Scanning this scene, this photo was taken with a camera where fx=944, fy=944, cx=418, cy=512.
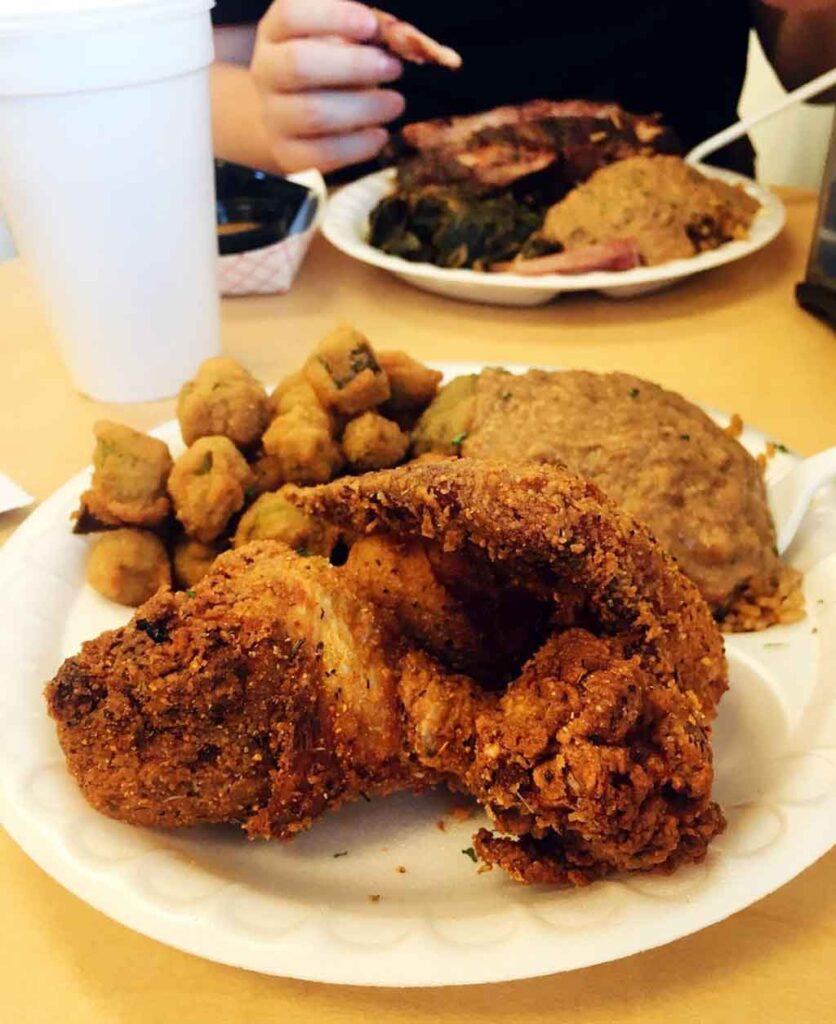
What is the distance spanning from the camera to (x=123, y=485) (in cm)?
106

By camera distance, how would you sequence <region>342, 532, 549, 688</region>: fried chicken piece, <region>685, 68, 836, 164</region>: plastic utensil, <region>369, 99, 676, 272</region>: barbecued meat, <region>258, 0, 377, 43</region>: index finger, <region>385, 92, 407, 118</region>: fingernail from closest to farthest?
<region>342, 532, 549, 688</region>: fried chicken piece < <region>685, 68, 836, 164</region>: plastic utensil < <region>369, 99, 676, 272</region>: barbecued meat < <region>258, 0, 377, 43</region>: index finger < <region>385, 92, 407, 118</region>: fingernail

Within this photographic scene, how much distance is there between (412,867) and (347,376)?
1.95 ft

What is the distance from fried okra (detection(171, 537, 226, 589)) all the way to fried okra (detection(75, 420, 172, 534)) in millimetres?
43

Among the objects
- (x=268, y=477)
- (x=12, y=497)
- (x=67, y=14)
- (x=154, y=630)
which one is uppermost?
(x=67, y=14)

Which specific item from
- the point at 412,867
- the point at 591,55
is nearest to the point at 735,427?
the point at 412,867

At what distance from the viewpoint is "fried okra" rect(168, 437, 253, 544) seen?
1048mm

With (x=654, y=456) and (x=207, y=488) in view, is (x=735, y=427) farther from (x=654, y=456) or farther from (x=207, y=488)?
(x=207, y=488)

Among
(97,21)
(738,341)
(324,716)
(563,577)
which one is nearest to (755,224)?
(738,341)

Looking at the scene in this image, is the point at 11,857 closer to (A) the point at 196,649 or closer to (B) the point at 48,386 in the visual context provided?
(A) the point at 196,649

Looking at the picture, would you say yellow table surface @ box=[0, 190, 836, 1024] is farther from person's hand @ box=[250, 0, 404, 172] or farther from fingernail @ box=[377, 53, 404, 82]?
fingernail @ box=[377, 53, 404, 82]

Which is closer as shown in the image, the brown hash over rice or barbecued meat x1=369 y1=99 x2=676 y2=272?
the brown hash over rice

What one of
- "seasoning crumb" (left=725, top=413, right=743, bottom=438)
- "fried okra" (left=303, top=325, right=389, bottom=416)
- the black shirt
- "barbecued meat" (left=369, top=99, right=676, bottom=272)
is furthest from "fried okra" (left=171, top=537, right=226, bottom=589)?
the black shirt

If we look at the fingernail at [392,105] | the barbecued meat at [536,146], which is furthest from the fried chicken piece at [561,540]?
the fingernail at [392,105]

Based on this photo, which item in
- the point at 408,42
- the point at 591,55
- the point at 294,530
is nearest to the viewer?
the point at 294,530
